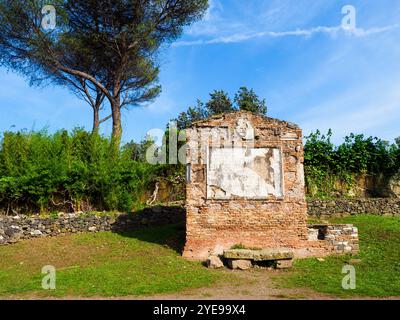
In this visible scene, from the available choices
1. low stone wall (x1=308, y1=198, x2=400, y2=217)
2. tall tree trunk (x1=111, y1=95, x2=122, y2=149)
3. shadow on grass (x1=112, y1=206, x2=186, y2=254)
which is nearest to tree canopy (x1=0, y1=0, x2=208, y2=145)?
tall tree trunk (x1=111, y1=95, x2=122, y2=149)

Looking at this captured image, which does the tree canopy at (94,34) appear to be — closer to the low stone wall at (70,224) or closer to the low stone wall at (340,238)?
the low stone wall at (70,224)

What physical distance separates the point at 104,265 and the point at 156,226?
14.9ft

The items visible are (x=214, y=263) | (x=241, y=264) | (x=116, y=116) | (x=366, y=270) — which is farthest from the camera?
(x=116, y=116)

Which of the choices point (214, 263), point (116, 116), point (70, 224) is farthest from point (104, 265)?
point (116, 116)

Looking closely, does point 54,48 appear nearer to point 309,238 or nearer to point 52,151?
point 52,151

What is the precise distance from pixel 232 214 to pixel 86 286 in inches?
169

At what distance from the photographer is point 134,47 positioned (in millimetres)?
19422

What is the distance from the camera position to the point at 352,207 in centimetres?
1638

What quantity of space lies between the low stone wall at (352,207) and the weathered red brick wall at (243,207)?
5.64 meters

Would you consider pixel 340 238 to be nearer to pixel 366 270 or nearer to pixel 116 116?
pixel 366 270

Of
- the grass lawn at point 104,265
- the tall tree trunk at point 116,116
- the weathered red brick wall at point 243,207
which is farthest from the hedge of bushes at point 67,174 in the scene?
the weathered red brick wall at point 243,207

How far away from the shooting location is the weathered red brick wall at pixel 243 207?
10.7 meters

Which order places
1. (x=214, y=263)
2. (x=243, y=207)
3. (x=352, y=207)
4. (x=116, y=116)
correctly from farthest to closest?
1. (x=116, y=116)
2. (x=352, y=207)
3. (x=243, y=207)
4. (x=214, y=263)

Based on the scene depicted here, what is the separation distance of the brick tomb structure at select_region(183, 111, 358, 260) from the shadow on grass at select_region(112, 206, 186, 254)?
152 cm
